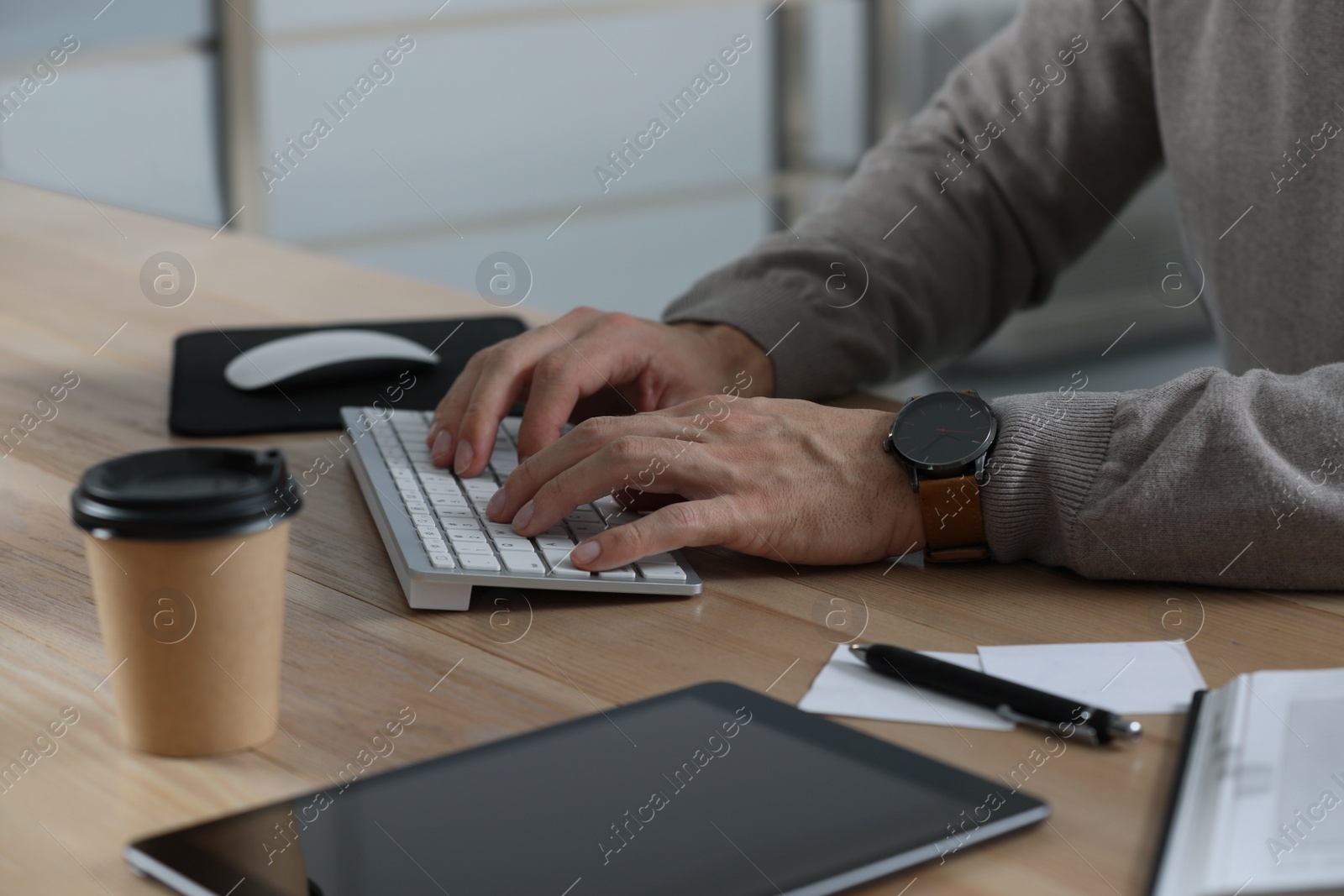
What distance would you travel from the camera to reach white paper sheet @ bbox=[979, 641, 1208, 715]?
2.05 feet

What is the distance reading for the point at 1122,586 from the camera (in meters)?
0.77

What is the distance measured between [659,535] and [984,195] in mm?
676

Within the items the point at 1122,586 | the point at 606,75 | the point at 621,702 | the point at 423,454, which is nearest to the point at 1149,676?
A: the point at 1122,586

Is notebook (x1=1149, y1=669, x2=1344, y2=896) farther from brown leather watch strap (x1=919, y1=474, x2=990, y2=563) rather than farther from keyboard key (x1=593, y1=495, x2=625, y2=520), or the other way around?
keyboard key (x1=593, y1=495, x2=625, y2=520)

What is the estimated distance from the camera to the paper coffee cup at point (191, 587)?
20.6 inches

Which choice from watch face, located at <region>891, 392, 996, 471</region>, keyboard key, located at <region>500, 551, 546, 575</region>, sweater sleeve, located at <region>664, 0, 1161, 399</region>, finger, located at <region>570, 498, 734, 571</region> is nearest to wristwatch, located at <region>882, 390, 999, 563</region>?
watch face, located at <region>891, 392, 996, 471</region>

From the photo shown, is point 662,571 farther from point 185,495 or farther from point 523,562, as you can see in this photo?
point 185,495

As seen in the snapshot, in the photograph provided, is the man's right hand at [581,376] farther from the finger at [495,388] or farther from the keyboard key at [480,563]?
the keyboard key at [480,563]

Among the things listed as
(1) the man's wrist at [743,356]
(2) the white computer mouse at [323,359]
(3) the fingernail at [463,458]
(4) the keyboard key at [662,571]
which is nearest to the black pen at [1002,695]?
(4) the keyboard key at [662,571]

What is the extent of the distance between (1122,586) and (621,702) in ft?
1.05

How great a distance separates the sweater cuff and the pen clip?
0.19 metres

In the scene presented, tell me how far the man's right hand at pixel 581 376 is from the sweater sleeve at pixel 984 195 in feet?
0.34

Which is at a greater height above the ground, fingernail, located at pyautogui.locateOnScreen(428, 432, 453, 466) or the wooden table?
fingernail, located at pyautogui.locateOnScreen(428, 432, 453, 466)

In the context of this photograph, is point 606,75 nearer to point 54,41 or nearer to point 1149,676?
point 54,41
